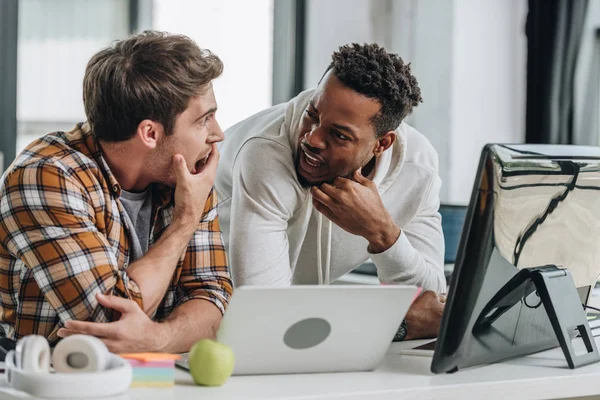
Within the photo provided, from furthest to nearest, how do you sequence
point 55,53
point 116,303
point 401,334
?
1. point 55,53
2. point 401,334
3. point 116,303

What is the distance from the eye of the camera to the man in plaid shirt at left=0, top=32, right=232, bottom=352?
1.50 meters

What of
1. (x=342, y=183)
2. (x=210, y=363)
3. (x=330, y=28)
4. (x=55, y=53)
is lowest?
(x=210, y=363)

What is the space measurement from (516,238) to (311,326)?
13.8 inches

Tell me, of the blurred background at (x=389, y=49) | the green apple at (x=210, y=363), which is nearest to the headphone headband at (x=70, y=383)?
the green apple at (x=210, y=363)

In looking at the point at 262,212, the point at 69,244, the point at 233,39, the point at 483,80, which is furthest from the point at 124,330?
the point at 233,39

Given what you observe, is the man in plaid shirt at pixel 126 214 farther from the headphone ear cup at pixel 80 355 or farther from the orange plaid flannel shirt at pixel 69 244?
the headphone ear cup at pixel 80 355

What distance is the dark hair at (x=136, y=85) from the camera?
169 cm

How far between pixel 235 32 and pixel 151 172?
260 cm

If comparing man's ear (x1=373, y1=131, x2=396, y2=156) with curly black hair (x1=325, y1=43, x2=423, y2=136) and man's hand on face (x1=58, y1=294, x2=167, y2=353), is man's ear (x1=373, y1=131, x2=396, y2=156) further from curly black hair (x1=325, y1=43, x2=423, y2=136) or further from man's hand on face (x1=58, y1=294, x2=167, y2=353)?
man's hand on face (x1=58, y1=294, x2=167, y2=353)

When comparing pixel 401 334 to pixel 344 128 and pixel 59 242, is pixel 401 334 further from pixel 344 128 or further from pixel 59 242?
pixel 59 242

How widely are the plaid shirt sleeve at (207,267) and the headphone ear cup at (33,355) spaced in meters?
0.60

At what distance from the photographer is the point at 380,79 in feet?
6.46

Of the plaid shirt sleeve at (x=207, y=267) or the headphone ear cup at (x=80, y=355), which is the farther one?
the plaid shirt sleeve at (x=207, y=267)

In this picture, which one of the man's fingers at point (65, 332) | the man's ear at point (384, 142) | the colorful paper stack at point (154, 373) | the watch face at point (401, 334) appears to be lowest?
the watch face at point (401, 334)
